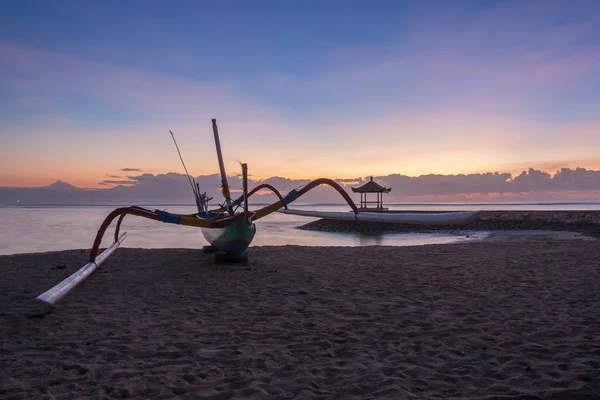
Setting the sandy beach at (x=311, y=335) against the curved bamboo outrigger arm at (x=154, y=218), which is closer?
the sandy beach at (x=311, y=335)

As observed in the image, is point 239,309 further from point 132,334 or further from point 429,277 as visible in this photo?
point 429,277

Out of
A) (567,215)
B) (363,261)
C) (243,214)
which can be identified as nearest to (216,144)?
(243,214)

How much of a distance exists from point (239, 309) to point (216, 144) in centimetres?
826

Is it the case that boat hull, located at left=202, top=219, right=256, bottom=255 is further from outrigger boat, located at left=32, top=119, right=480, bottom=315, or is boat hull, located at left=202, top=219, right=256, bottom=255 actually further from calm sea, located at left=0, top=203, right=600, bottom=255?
calm sea, located at left=0, top=203, right=600, bottom=255

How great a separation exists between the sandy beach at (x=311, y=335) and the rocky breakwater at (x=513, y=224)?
22136 millimetres

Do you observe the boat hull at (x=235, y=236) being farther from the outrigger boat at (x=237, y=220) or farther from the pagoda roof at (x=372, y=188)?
the pagoda roof at (x=372, y=188)

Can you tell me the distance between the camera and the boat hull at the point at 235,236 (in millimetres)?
9938

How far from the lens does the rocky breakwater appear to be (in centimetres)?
2961

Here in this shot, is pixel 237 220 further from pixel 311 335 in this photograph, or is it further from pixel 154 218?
pixel 311 335

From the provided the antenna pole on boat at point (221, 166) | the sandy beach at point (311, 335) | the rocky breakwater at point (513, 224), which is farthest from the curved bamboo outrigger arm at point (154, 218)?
the rocky breakwater at point (513, 224)

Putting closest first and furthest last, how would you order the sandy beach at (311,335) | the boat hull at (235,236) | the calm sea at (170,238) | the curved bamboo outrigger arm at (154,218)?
the sandy beach at (311,335), the curved bamboo outrigger arm at (154,218), the boat hull at (235,236), the calm sea at (170,238)

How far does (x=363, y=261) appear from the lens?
11.1 m

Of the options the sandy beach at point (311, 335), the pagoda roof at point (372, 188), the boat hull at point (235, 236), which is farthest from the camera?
the pagoda roof at point (372, 188)

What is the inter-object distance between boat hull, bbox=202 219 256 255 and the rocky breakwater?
832 inches
